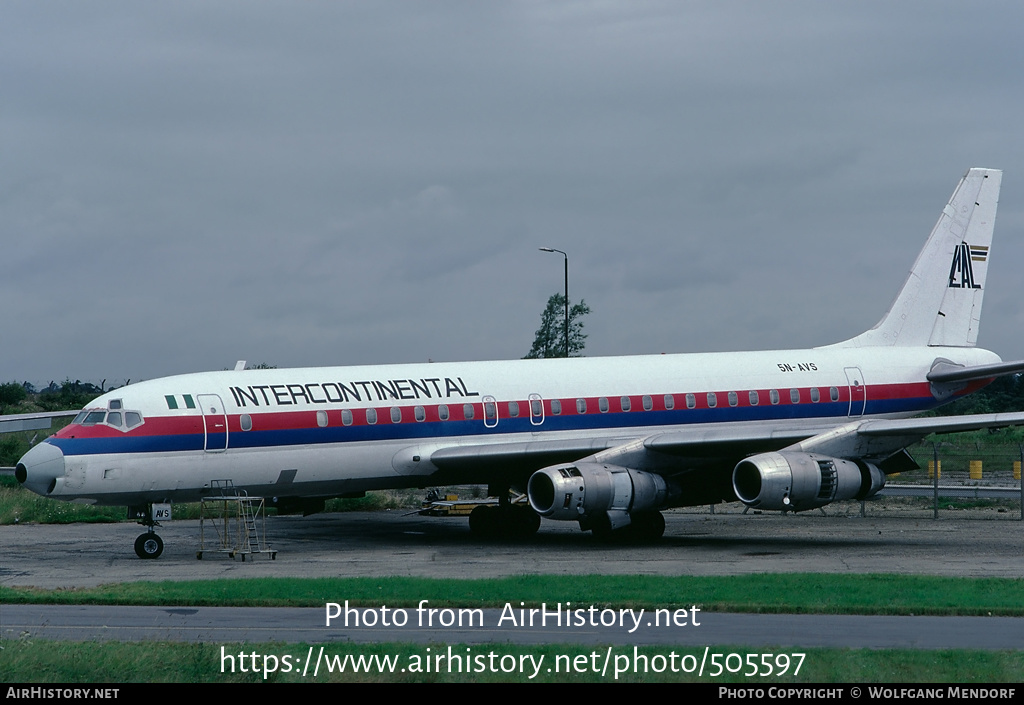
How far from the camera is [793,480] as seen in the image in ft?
93.7

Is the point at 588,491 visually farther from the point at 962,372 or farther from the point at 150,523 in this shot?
the point at 962,372

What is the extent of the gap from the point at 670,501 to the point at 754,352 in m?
7.04

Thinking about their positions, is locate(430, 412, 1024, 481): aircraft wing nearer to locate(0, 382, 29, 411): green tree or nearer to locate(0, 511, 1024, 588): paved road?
locate(0, 511, 1024, 588): paved road

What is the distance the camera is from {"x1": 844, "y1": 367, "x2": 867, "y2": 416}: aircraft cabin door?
35.5 metres

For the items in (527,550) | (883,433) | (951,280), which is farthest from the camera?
(951,280)

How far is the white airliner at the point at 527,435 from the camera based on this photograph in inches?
1063

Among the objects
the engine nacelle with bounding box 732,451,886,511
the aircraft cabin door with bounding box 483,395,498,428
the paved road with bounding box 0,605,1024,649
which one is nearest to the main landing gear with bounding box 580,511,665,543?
the engine nacelle with bounding box 732,451,886,511

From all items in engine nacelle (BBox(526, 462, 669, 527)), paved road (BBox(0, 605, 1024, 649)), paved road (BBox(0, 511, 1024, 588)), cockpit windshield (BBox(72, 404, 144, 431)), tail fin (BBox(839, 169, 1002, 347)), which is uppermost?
tail fin (BBox(839, 169, 1002, 347))

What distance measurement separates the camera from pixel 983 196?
39.2 m

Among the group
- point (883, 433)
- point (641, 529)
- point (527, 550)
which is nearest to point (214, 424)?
point (527, 550)

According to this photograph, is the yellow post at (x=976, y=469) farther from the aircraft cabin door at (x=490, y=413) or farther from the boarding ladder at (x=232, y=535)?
the boarding ladder at (x=232, y=535)

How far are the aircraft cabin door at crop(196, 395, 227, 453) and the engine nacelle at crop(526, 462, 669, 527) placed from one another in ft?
23.0

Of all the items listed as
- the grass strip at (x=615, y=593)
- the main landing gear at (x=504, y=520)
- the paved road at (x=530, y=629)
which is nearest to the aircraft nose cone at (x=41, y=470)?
the grass strip at (x=615, y=593)

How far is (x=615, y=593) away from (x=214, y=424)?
458 inches
